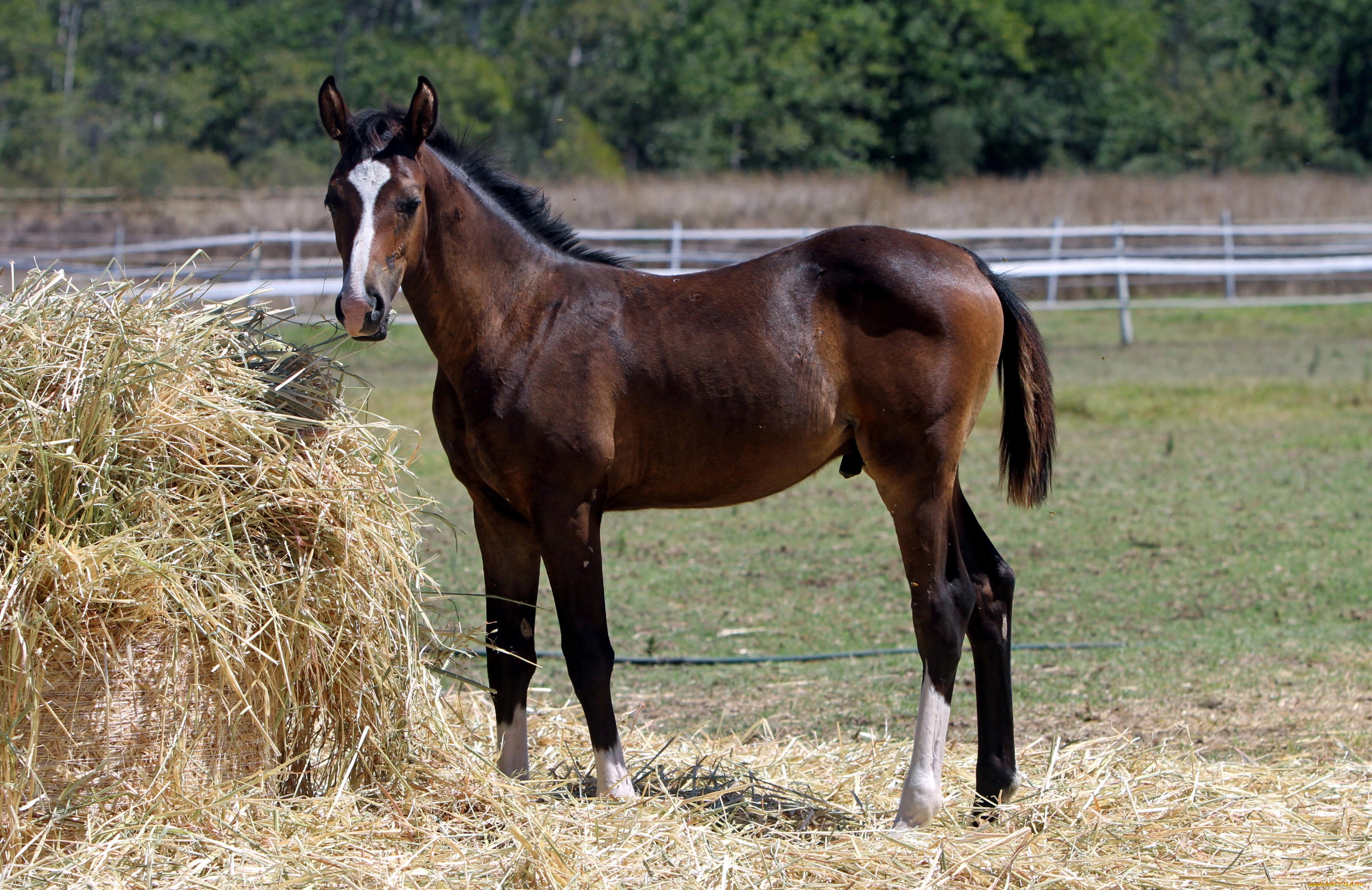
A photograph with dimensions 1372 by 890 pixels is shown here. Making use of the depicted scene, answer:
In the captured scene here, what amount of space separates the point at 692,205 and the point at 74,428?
2129cm

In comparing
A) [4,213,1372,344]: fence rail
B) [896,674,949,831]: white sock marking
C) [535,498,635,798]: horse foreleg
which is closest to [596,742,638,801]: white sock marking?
[535,498,635,798]: horse foreleg

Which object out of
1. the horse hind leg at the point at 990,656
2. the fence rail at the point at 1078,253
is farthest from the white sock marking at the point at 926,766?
the fence rail at the point at 1078,253

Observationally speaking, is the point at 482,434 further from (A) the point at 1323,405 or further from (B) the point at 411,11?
(B) the point at 411,11

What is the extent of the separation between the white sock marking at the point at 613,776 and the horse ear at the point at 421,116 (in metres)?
1.77

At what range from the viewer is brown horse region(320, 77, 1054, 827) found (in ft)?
11.4

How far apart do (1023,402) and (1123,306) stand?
1224cm

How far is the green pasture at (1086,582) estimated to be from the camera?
4730mm

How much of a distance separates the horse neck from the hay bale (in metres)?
0.35

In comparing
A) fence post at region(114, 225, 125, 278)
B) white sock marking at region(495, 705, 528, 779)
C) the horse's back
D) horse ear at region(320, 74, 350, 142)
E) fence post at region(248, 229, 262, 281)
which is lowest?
fence post at region(114, 225, 125, 278)

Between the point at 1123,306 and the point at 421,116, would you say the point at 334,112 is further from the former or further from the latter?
the point at 1123,306

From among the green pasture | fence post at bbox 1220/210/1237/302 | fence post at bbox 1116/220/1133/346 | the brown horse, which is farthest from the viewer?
fence post at bbox 1220/210/1237/302

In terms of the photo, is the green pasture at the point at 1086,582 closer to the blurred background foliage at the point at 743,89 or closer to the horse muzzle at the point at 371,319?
the horse muzzle at the point at 371,319

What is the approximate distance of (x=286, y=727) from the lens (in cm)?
337

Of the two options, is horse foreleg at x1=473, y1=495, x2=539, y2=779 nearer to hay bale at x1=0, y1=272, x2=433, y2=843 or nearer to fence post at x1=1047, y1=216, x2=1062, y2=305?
hay bale at x1=0, y1=272, x2=433, y2=843
